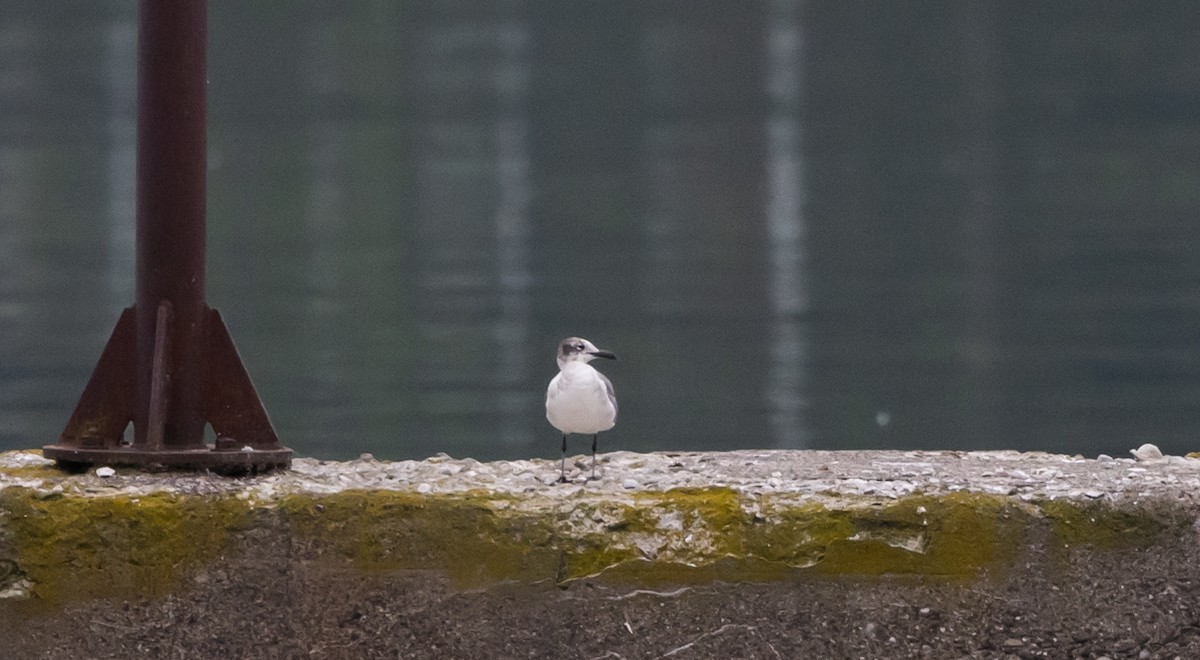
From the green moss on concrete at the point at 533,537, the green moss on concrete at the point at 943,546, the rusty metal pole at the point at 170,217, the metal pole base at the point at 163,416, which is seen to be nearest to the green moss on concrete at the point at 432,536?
the green moss on concrete at the point at 533,537

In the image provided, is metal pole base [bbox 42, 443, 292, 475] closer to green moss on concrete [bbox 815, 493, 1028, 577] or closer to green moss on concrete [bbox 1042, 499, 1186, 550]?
green moss on concrete [bbox 815, 493, 1028, 577]

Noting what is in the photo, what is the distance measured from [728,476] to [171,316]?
58.5 inches

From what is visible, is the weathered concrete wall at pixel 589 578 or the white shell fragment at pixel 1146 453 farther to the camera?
the white shell fragment at pixel 1146 453

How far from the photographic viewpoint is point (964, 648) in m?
3.32

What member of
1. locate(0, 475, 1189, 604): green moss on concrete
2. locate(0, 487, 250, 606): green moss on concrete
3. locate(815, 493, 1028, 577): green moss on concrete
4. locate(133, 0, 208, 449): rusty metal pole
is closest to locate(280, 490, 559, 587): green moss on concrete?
locate(0, 475, 1189, 604): green moss on concrete

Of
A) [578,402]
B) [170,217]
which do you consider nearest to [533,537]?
[578,402]

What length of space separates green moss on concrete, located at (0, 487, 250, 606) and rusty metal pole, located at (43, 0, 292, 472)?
1.11 feet

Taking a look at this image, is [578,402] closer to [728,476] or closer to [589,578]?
[728,476]

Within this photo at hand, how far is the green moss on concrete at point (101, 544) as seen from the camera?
3.29 meters

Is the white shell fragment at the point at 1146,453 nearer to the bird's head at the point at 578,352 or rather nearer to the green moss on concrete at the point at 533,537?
the green moss on concrete at the point at 533,537

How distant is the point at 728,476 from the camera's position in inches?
147

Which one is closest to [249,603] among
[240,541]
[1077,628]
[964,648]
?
[240,541]

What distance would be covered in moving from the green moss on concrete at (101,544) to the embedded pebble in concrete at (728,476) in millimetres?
75

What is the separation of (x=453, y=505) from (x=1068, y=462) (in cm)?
184
